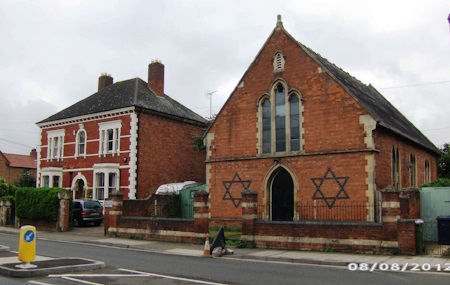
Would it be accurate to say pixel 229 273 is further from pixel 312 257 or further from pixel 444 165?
pixel 444 165

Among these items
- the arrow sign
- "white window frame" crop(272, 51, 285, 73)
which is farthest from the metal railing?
the arrow sign

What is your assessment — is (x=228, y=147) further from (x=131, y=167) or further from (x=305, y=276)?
(x=305, y=276)

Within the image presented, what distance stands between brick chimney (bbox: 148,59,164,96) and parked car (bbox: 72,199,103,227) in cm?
1203

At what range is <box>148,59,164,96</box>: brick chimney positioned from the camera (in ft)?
120

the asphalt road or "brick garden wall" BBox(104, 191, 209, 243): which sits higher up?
"brick garden wall" BBox(104, 191, 209, 243)

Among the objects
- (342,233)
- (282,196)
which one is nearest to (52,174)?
(282,196)

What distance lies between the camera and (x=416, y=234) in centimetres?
1510

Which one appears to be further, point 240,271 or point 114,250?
point 114,250

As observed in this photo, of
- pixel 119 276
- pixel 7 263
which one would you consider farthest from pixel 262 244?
pixel 7 263

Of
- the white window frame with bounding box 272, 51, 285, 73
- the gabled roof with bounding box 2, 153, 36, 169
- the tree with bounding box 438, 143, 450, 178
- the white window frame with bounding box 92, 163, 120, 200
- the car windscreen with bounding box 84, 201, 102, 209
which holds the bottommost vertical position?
the car windscreen with bounding box 84, 201, 102, 209

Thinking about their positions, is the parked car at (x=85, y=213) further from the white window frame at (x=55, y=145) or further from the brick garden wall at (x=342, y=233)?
the brick garden wall at (x=342, y=233)

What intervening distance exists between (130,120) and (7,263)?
20313 millimetres

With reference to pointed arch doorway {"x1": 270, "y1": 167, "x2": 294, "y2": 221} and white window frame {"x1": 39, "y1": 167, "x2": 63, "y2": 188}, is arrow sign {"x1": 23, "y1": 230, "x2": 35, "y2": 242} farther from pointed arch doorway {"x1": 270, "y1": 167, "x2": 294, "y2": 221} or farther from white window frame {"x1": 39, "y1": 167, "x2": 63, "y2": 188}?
white window frame {"x1": 39, "y1": 167, "x2": 63, "y2": 188}

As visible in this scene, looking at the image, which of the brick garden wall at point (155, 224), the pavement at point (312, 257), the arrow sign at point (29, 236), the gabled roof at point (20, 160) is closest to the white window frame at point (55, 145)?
the brick garden wall at point (155, 224)
